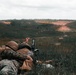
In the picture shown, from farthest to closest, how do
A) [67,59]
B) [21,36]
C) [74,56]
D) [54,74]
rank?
[21,36]
[74,56]
[67,59]
[54,74]

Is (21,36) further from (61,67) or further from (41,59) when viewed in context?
(61,67)

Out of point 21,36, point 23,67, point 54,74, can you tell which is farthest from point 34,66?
point 21,36

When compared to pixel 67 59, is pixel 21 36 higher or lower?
lower

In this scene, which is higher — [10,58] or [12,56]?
[12,56]

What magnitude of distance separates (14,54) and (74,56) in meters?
8.66

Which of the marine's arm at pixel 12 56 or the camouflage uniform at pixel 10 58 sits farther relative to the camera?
the marine's arm at pixel 12 56

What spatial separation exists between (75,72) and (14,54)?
5813 millimetres

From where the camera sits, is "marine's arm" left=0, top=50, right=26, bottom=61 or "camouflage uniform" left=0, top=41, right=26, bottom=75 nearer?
"camouflage uniform" left=0, top=41, right=26, bottom=75

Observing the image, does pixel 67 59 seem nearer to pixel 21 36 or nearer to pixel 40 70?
pixel 40 70

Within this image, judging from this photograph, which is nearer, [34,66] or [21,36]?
[34,66]

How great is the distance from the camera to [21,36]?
57500mm

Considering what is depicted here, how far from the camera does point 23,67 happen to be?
79.9 feet

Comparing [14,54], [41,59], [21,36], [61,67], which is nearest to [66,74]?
[61,67]

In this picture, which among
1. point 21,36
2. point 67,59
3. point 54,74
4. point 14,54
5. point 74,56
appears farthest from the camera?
point 21,36
